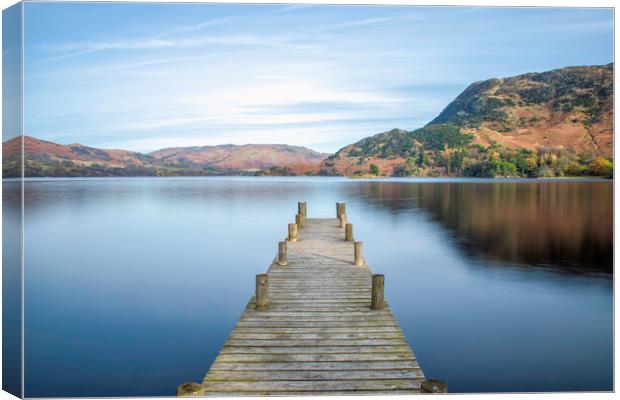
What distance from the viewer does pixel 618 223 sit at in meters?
5.06

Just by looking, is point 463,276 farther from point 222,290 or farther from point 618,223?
point 618,223

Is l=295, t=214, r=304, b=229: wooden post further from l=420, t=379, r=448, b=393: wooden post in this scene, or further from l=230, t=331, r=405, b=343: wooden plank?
l=420, t=379, r=448, b=393: wooden post

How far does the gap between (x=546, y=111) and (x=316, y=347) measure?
2718cm

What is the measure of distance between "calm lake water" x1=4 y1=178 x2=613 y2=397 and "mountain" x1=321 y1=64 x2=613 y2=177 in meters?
2.66

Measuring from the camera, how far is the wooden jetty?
13.3ft

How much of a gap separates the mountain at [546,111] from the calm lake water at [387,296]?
8.94 ft

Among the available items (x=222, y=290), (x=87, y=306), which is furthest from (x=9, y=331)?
(x=222, y=290)

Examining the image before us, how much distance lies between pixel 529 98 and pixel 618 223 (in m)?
28.8

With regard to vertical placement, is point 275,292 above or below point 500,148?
below

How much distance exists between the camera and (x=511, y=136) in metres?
47.4

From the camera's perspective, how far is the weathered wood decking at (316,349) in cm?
408

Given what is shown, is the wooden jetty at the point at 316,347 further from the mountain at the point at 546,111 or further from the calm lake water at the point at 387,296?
the mountain at the point at 546,111

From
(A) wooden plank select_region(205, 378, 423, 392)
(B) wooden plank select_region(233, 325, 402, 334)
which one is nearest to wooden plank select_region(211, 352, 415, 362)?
(A) wooden plank select_region(205, 378, 423, 392)

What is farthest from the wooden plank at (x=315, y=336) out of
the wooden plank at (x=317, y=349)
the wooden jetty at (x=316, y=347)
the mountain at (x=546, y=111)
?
the mountain at (x=546, y=111)
